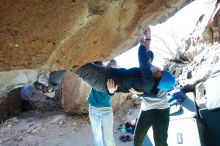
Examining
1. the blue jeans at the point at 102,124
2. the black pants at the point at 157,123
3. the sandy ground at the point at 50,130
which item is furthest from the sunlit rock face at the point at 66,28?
the sandy ground at the point at 50,130

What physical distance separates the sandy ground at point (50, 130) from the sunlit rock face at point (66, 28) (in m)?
4.00

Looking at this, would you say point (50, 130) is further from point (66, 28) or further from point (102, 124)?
point (66, 28)

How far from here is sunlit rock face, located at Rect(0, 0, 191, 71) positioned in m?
2.18

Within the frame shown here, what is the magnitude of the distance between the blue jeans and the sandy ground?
69.1 inches

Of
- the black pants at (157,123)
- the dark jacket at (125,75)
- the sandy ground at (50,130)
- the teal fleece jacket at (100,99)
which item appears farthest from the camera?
the sandy ground at (50,130)

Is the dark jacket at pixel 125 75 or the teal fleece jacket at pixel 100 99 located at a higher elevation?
the dark jacket at pixel 125 75

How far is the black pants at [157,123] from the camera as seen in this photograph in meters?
4.16

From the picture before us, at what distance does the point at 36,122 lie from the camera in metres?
8.34

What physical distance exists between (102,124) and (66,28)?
8.34 feet

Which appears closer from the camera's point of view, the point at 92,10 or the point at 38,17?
the point at 38,17

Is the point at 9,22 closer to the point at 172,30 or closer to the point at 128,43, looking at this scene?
the point at 128,43

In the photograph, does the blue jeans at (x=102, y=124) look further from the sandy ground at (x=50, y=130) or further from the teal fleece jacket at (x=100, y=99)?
the sandy ground at (x=50, y=130)

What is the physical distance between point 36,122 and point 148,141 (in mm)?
3719

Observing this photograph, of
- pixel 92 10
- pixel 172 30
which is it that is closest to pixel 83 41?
pixel 92 10
